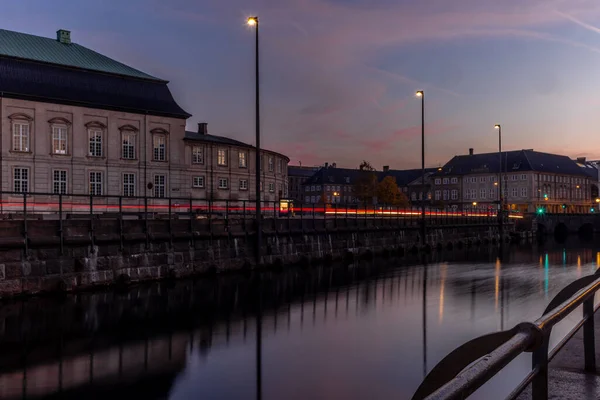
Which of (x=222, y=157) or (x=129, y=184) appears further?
(x=222, y=157)

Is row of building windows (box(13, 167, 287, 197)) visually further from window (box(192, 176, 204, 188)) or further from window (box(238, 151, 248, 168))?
window (box(238, 151, 248, 168))

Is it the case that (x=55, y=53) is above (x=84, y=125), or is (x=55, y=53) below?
above

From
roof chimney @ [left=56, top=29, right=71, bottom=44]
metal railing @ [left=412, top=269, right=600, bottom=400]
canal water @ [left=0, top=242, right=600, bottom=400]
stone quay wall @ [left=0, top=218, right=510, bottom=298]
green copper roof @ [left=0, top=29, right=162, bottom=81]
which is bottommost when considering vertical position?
canal water @ [left=0, top=242, right=600, bottom=400]

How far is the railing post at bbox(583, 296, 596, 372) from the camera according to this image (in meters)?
5.79

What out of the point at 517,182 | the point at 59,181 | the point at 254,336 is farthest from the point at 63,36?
the point at 517,182

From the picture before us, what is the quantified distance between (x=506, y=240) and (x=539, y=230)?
26.7 meters

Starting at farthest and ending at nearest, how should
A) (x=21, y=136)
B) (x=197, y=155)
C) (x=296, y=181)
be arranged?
(x=296, y=181)
(x=197, y=155)
(x=21, y=136)

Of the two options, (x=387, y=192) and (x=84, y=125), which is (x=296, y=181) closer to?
(x=387, y=192)

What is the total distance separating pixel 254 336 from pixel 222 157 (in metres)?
53.4

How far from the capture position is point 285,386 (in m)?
10.5

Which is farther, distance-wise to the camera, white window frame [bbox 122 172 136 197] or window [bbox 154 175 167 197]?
window [bbox 154 175 167 197]

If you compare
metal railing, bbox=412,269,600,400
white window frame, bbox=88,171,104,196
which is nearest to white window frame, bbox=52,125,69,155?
white window frame, bbox=88,171,104,196

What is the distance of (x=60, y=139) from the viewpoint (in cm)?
5081

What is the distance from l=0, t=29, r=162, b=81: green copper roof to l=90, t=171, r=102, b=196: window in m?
9.72
